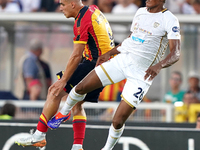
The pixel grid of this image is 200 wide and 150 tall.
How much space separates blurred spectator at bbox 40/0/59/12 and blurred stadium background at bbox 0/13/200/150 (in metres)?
0.35

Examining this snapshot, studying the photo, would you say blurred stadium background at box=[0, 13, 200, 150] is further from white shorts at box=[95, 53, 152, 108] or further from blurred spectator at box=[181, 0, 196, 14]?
white shorts at box=[95, 53, 152, 108]

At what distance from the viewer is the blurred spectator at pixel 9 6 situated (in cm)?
1041

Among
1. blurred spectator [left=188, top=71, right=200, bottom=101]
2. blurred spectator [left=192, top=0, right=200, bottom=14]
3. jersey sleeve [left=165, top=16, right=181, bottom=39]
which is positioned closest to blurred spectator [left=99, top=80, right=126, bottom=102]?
blurred spectator [left=188, top=71, right=200, bottom=101]

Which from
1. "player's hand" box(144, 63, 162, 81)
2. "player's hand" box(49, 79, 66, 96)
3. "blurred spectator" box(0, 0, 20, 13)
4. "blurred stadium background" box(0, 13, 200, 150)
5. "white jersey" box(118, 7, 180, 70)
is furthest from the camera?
"blurred spectator" box(0, 0, 20, 13)

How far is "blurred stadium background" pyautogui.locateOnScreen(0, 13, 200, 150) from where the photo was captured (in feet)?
22.0

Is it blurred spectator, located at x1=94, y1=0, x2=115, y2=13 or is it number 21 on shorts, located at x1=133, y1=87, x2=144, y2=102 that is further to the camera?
blurred spectator, located at x1=94, y1=0, x2=115, y2=13

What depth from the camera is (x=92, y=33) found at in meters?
5.82

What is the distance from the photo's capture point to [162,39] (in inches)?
217

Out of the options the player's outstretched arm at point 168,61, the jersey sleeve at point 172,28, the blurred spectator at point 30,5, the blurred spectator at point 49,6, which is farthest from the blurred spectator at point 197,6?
the player's outstretched arm at point 168,61

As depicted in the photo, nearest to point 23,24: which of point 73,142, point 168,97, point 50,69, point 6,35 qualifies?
point 6,35

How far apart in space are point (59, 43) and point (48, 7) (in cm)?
102

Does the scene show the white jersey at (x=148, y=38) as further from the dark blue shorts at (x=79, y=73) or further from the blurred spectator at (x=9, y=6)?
the blurred spectator at (x=9, y=6)

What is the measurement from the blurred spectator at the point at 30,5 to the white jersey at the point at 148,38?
521 cm

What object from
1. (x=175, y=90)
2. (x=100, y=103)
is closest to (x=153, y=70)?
(x=100, y=103)
